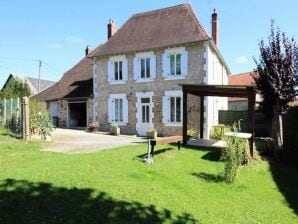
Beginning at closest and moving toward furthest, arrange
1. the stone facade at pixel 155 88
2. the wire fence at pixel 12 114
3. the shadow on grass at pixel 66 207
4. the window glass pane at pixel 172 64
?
the shadow on grass at pixel 66 207 → the wire fence at pixel 12 114 → the stone facade at pixel 155 88 → the window glass pane at pixel 172 64

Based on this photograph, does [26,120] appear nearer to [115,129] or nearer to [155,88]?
[115,129]

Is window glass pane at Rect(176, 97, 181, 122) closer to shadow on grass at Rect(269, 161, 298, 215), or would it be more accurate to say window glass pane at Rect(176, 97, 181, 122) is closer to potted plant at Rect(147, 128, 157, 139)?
potted plant at Rect(147, 128, 157, 139)

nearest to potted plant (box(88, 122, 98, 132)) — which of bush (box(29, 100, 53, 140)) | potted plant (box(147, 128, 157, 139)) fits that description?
potted plant (box(147, 128, 157, 139))

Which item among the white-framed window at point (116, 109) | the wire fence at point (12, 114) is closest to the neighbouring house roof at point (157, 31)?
the white-framed window at point (116, 109)

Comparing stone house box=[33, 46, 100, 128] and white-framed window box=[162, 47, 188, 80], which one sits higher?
white-framed window box=[162, 47, 188, 80]

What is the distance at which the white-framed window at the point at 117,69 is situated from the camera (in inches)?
888

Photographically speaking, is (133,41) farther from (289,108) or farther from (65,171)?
(65,171)

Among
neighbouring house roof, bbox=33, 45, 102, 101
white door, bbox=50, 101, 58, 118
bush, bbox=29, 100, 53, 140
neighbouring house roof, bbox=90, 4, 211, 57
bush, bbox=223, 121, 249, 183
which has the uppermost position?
neighbouring house roof, bbox=90, 4, 211, 57

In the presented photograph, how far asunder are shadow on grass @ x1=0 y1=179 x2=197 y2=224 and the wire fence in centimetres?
870

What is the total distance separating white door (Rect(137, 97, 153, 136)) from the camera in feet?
70.8

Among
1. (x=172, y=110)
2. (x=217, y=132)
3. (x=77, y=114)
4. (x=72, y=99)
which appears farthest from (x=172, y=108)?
(x=77, y=114)

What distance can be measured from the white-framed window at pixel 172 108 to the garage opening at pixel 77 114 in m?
8.48

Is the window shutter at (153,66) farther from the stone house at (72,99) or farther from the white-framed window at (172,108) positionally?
the stone house at (72,99)

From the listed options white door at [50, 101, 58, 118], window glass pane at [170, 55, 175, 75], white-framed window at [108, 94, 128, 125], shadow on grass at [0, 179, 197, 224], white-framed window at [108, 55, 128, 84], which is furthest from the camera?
white door at [50, 101, 58, 118]
